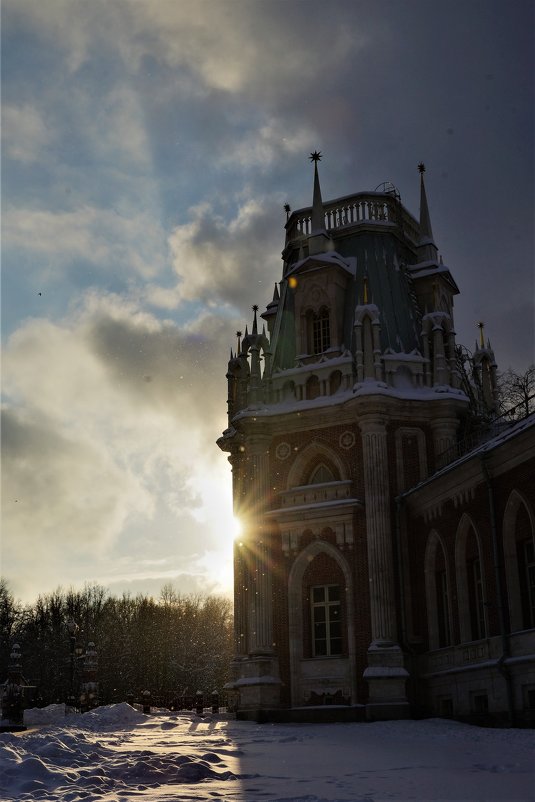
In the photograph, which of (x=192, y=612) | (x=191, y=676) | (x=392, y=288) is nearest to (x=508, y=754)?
(x=392, y=288)

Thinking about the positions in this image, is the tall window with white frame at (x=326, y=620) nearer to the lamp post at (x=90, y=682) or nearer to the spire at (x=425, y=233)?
the lamp post at (x=90, y=682)

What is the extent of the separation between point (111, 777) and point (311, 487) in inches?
744

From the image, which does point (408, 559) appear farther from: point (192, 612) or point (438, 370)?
point (192, 612)

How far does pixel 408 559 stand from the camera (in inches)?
1091

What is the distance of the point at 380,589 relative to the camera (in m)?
27.3

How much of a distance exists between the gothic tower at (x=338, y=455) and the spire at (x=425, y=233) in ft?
1.89

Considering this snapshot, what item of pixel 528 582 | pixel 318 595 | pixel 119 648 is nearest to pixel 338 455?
pixel 318 595

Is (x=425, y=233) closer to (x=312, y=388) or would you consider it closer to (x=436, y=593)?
(x=312, y=388)

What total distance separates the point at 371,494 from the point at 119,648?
46985 millimetres

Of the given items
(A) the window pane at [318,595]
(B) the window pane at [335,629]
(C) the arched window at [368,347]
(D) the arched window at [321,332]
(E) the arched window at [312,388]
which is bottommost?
(B) the window pane at [335,629]

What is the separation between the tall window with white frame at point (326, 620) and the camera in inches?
1118

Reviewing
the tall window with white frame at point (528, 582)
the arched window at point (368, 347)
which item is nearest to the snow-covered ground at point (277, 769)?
the tall window with white frame at point (528, 582)

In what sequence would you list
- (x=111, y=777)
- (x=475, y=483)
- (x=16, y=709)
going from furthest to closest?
(x=16, y=709) < (x=475, y=483) < (x=111, y=777)

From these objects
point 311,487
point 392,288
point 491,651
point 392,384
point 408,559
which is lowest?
point 491,651
